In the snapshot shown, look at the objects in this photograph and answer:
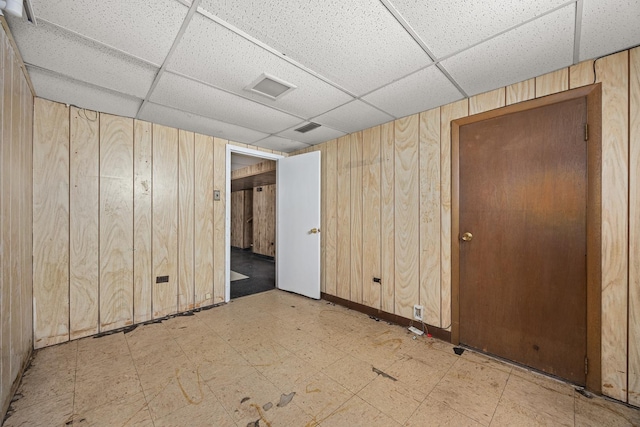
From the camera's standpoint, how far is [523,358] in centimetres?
205

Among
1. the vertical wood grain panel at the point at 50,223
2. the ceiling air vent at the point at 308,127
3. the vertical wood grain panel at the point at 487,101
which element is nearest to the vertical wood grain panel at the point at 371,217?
the ceiling air vent at the point at 308,127

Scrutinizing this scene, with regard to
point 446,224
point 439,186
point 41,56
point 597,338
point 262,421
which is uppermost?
point 41,56

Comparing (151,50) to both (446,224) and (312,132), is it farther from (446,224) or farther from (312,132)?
(446,224)

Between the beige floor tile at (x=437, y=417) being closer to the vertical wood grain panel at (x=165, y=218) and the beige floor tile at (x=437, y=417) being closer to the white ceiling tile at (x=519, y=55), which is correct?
the white ceiling tile at (x=519, y=55)

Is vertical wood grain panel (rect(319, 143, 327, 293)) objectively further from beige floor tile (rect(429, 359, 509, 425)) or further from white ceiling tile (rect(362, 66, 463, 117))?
beige floor tile (rect(429, 359, 509, 425))

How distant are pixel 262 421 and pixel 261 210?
6391mm

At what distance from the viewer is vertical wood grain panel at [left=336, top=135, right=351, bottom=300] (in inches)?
133

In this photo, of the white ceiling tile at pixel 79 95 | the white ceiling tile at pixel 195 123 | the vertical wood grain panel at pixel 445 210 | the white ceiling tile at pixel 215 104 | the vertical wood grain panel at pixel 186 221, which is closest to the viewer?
the white ceiling tile at pixel 79 95

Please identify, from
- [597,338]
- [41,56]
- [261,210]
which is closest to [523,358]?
[597,338]

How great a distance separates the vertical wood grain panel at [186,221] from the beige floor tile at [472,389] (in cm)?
290

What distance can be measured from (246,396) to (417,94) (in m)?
2.78

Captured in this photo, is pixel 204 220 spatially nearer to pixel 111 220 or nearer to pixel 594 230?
pixel 111 220

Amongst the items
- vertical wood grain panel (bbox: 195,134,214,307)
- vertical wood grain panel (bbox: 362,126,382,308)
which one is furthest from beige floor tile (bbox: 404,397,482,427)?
vertical wood grain panel (bbox: 195,134,214,307)

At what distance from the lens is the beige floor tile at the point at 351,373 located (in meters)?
1.82
